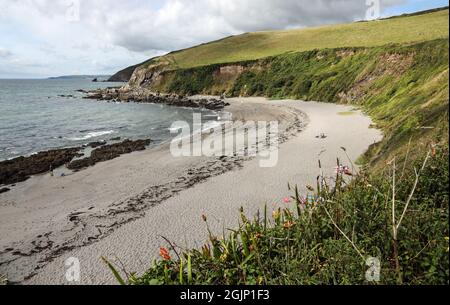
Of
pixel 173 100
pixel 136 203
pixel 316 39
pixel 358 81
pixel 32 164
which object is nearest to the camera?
pixel 136 203

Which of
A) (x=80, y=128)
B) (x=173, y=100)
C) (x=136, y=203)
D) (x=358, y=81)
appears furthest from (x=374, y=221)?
(x=173, y=100)

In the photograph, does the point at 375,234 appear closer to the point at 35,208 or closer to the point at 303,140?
the point at 35,208

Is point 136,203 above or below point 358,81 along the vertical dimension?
below

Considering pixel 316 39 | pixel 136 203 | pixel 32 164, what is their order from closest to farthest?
1. pixel 136 203
2. pixel 32 164
3. pixel 316 39

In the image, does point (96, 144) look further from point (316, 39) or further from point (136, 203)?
point (316, 39)

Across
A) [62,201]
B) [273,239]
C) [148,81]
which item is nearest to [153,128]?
[62,201]

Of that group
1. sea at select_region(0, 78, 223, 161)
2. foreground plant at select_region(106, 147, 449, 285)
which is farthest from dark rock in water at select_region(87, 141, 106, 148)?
foreground plant at select_region(106, 147, 449, 285)

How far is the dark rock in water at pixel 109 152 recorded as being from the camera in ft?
82.7

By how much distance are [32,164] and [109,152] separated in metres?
5.84

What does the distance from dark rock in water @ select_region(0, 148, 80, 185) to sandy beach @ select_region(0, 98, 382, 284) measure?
59.1 inches

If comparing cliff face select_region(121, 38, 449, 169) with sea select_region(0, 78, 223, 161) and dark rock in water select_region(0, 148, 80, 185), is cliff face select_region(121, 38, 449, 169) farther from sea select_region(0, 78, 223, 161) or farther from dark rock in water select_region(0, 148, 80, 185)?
Answer: dark rock in water select_region(0, 148, 80, 185)

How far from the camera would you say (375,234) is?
5234 millimetres

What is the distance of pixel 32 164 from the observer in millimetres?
25281

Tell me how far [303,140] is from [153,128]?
22163 mm
